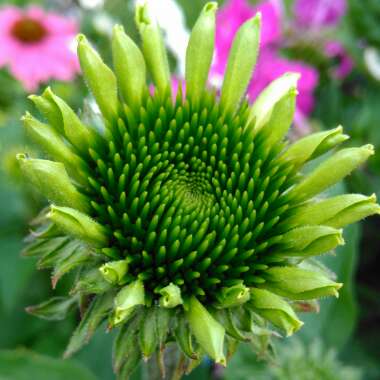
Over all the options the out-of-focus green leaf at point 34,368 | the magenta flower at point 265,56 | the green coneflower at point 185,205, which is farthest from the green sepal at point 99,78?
the magenta flower at point 265,56

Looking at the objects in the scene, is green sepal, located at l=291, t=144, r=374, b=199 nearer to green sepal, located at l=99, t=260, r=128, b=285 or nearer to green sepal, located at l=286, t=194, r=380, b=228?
green sepal, located at l=286, t=194, r=380, b=228

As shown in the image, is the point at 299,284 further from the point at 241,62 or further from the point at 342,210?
the point at 241,62

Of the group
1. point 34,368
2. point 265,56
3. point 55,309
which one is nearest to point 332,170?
point 55,309

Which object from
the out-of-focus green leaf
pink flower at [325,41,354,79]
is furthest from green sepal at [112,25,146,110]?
pink flower at [325,41,354,79]

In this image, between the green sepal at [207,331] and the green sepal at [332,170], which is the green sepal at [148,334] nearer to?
the green sepal at [207,331]

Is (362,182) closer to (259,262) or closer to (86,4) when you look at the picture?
(259,262)

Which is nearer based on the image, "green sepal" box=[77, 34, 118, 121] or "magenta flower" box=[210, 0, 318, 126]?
"green sepal" box=[77, 34, 118, 121]
